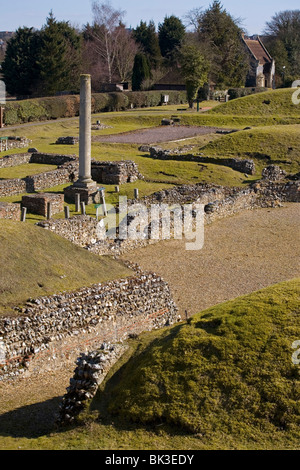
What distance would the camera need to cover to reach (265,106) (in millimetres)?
56156

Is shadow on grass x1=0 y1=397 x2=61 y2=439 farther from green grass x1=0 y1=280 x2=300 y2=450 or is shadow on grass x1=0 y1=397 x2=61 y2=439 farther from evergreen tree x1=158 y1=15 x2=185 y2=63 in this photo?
evergreen tree x1=158 y1=15 x2=185 y2=63

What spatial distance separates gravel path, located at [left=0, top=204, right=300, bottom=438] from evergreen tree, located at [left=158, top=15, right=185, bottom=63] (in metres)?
61.3

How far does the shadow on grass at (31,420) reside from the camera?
10.2 metres

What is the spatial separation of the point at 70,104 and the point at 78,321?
43243 mm

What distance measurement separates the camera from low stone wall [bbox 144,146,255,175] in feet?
119

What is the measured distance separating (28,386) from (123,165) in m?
20.2

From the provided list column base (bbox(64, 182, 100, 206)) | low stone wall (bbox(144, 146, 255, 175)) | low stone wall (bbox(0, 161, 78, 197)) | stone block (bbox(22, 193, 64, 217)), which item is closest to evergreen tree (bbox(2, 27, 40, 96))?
low stone wall (bbox(144, 146, 255, 175))

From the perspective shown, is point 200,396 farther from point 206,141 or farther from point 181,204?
point 206,141

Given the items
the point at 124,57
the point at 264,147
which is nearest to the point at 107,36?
the point at 124,57

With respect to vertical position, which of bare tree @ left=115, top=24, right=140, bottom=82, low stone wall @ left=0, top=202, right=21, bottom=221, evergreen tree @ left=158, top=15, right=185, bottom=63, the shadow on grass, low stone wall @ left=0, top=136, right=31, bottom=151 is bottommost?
the shadow on grass

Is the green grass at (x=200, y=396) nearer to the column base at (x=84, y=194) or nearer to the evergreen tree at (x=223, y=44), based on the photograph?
the column base at (x=84, y=194)

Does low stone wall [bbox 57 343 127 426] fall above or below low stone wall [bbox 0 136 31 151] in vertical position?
below

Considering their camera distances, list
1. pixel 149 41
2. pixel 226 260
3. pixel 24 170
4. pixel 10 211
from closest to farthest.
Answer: pixel 226 260 < pixel 10 211 < pixel 24 170 < pixel 149 41
